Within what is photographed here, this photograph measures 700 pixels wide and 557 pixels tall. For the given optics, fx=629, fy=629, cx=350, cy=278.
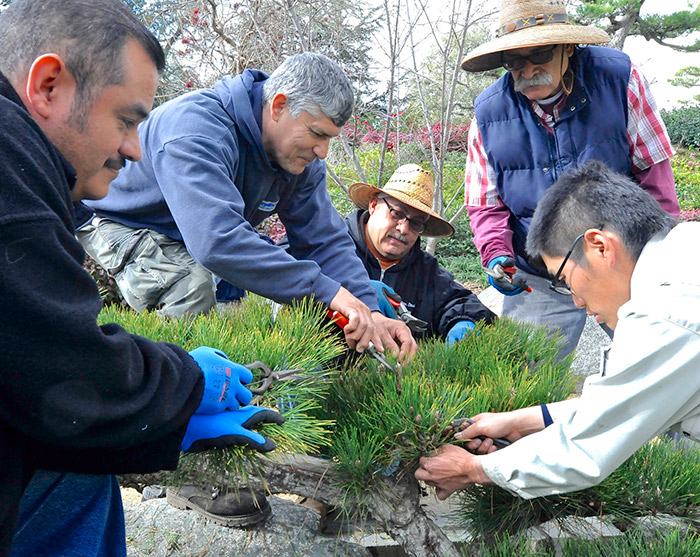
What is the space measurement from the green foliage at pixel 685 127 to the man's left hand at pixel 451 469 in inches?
588

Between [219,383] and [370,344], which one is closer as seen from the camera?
[219,383]

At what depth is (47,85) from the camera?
1139 mm

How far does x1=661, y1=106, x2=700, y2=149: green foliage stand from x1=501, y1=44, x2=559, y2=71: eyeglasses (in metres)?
13.6

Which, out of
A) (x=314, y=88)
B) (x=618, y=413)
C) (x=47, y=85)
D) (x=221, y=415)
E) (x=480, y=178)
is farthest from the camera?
(x=480, y=178)

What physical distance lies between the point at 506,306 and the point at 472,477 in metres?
1.63

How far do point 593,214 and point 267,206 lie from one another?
4.34 feet

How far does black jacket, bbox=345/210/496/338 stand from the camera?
10.0ft

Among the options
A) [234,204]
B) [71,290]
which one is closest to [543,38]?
[234,204]

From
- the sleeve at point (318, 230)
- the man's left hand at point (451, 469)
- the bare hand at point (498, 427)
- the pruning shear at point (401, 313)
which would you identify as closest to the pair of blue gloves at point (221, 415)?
the man's left hand at point (451, 469)

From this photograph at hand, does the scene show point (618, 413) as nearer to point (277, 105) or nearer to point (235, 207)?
point (235, 207)

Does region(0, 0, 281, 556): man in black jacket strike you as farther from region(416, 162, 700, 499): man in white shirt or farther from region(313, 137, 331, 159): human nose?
region(313, 137, 331, 159): human nose

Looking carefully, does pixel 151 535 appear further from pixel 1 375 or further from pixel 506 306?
pixel 506 306

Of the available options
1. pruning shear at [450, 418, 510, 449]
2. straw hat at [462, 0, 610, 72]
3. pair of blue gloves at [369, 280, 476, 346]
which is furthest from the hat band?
pruning shear at [450, 418, 510, 449]

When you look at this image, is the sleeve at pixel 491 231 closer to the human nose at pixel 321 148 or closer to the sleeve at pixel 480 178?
the sleeve at pixel 480 178
